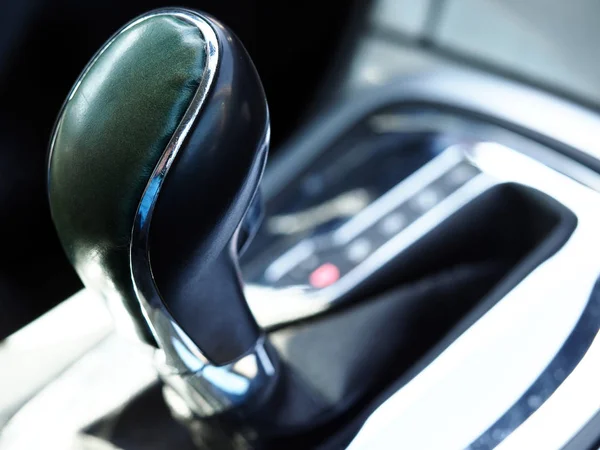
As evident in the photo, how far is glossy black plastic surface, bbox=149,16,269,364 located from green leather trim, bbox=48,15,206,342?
0.04 feet

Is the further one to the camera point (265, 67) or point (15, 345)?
point (265, 67)

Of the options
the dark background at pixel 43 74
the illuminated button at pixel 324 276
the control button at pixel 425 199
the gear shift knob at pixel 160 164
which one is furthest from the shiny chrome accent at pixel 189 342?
the dark background at pixel 43 74

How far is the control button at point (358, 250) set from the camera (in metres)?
0.65

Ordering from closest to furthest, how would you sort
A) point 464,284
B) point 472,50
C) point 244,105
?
point 244,105 < point 464,284 < point 472,50

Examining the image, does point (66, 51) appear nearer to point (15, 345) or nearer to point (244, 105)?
point (15, 345)

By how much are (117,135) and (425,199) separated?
1.20ft

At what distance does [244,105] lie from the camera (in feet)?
1.29

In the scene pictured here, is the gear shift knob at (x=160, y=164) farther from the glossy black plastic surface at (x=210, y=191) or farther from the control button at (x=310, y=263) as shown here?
the control button at (x=310, y=263)

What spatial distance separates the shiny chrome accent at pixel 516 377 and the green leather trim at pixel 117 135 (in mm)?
195

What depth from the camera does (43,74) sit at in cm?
80

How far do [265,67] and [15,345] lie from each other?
58cm

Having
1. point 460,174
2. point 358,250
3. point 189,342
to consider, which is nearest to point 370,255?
point 358,250

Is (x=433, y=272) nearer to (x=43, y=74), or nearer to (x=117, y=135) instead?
(x=117, y=135)

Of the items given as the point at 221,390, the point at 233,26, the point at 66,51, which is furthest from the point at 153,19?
the point at 233,26
